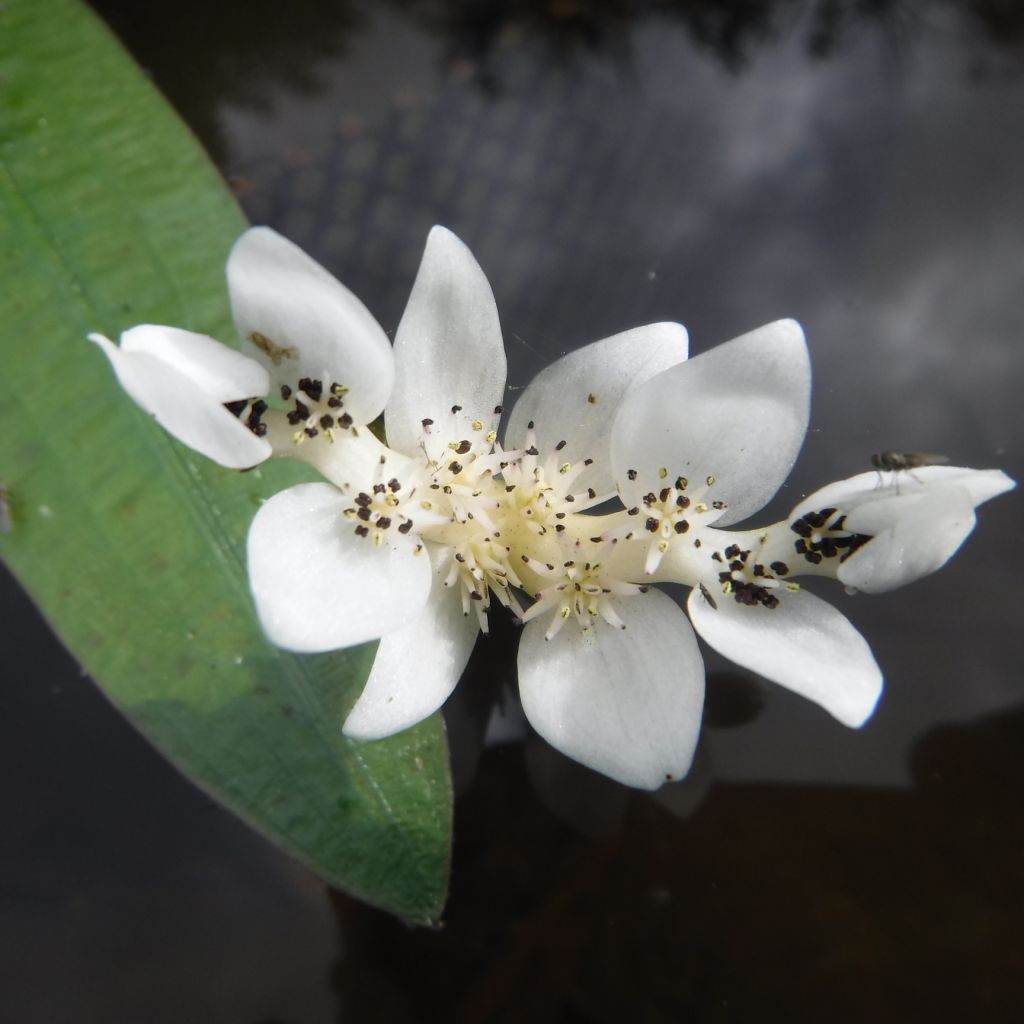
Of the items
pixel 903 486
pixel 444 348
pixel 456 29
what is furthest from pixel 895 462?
pixel 456 29

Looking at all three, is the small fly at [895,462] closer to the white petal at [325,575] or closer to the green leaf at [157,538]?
the white petal at [325,575]

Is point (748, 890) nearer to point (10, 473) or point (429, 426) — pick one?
point (429, 426)

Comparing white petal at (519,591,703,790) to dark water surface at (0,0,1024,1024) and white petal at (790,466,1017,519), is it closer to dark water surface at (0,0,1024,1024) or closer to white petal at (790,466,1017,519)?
white petal at (790,466,1017,519)

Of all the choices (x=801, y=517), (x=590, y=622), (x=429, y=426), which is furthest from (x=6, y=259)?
(x=801, y=517)

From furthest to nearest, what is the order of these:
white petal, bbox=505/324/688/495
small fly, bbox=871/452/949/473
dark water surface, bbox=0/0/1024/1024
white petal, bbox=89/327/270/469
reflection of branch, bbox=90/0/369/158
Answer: reflection of branch, bbox=90/0/369/158 → dark water surface, bbox=0/0/1024/1024 → white petal, bbox=505/324/688/495 → small fly, bbox=871/452/949/473 → white petal, bbox=89/327/270/469

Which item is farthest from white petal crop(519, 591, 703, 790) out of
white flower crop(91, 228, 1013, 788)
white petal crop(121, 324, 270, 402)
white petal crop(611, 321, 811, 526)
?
white petal crop(121, 324, 270, 402)
